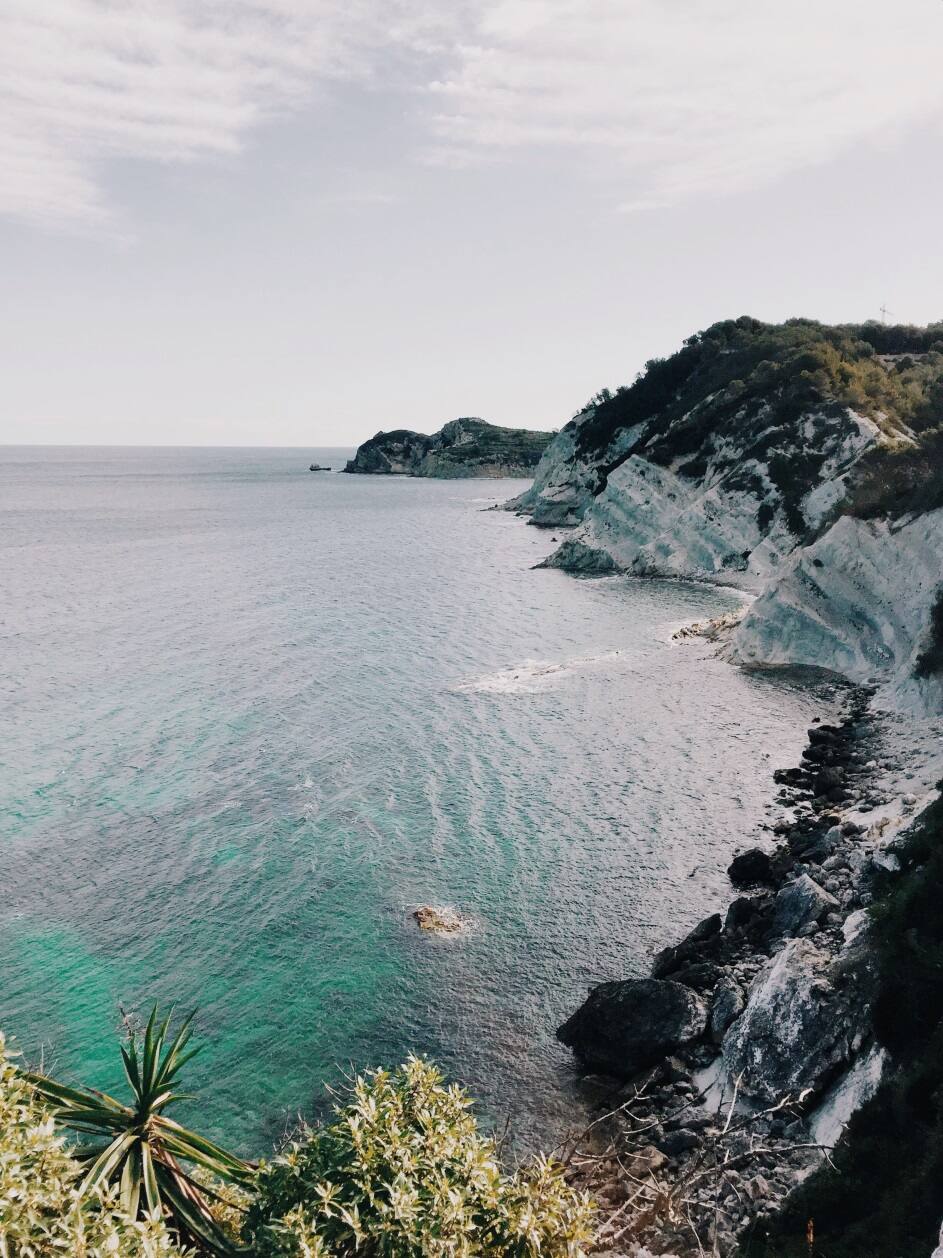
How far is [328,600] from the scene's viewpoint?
286ft

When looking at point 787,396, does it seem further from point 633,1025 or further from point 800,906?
point 633,1025

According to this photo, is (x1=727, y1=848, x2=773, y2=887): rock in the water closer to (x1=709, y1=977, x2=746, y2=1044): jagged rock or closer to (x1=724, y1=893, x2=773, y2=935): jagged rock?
(x1=724, y1=893, x2=773, y2=935): jagged rock

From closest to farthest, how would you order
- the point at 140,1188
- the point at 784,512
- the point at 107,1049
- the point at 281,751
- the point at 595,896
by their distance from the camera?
the point at 140,1188 → the point at 107,1049 → the point at 595,896 → the point at 281,751 → the point at 784,512

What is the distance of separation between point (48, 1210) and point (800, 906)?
24136 millimetres

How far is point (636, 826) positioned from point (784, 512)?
56.6 m

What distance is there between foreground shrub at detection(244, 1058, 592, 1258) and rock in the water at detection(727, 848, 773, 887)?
21.5 metres

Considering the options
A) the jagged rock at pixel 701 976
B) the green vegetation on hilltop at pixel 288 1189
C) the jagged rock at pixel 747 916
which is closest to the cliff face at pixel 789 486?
the jagged rock at pixel 747 916

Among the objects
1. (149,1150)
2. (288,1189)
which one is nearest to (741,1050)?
(288,1189)

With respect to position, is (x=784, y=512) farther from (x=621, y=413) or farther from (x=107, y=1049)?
(x=107, y=1049)

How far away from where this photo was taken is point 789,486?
275 feet

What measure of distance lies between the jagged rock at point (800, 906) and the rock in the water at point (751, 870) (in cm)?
345

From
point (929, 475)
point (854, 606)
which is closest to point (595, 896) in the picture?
point (854, 606)

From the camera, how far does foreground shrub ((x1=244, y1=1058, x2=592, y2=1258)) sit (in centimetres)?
1119

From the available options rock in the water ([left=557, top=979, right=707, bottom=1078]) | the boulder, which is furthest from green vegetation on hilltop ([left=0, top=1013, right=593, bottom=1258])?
rock in the water ([left=557, top=979, right=707, bottom=1078])
